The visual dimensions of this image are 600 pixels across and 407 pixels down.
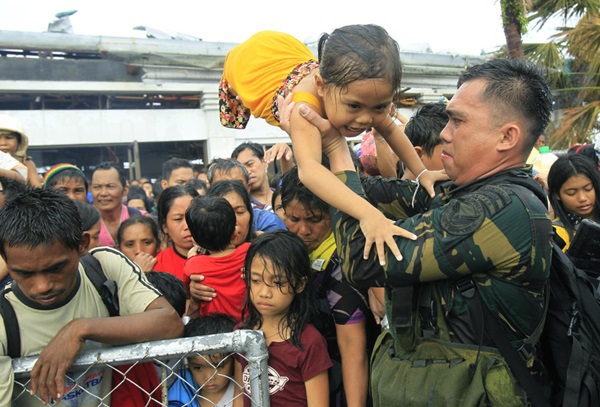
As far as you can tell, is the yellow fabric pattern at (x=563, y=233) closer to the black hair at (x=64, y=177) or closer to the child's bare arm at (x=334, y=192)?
the child's bare arm at (x=334, y=192)

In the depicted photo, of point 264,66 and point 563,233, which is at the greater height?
point 264,66

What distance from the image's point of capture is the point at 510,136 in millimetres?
1522

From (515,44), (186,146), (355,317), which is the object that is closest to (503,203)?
(355,317)

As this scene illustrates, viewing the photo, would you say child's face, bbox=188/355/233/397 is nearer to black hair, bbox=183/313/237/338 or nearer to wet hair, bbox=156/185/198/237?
black hair, bbox=183/313/237/338

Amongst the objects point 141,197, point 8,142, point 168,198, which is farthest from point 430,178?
point 141,197

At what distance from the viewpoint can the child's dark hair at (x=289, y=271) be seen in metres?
2.12

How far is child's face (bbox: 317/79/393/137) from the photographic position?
1.71 m

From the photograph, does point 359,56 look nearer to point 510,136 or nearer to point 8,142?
point 510,136

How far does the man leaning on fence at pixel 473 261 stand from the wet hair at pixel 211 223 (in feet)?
3.98

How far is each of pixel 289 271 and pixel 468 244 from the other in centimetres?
94

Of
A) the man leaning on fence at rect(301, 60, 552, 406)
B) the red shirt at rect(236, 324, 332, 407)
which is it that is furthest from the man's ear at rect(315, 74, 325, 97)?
the red shirt at rect(236, 324, 332, 407)

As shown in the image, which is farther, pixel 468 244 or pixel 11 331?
pixel 11 331

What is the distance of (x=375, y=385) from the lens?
5.33 feet

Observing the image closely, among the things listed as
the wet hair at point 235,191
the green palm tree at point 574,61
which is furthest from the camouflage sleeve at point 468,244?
the green palm tree at point 574,61
